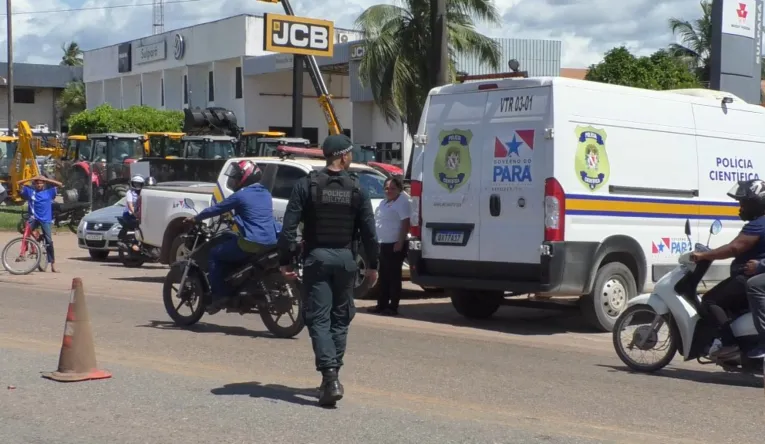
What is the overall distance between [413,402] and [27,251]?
39.6 feet

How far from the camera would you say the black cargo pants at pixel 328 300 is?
7.53 m

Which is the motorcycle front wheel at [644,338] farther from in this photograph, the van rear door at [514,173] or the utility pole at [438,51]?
the utility pole at [438,51]

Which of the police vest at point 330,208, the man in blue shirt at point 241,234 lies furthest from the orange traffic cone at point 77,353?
the man in blue shirt at point 241,234

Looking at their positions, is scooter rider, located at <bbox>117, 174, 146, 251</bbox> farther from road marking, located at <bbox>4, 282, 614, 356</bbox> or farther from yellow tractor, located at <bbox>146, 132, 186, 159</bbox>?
yellow tractor, located at <bbox>146, 132, 186, 159</bbox>

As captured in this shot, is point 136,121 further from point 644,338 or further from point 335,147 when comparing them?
point 335,147

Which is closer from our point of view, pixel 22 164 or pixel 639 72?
pixel 639 72

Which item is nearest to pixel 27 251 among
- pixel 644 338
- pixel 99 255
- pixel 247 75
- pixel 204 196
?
pixel 204 196

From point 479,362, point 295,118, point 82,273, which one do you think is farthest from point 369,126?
point 479,362

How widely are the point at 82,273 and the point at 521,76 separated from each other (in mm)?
9920

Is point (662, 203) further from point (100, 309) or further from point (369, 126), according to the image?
point (369, 126)

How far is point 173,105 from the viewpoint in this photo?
6650 cm

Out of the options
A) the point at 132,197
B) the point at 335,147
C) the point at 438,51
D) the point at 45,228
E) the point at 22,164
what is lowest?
the point at 45,228

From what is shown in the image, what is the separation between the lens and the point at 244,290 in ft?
36.8

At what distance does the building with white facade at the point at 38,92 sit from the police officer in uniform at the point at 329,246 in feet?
254
